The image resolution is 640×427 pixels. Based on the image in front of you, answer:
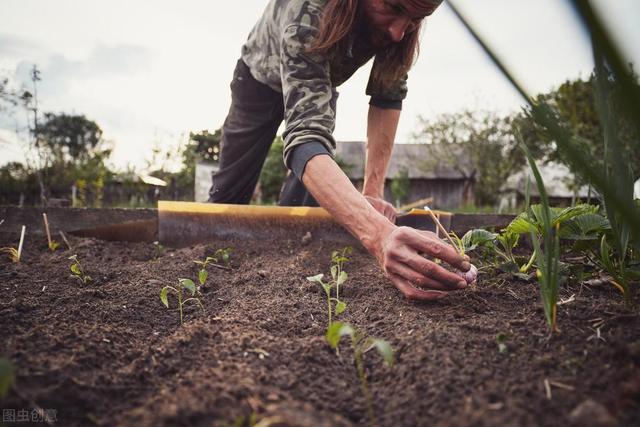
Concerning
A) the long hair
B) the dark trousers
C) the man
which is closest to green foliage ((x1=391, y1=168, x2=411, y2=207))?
the dark trousers

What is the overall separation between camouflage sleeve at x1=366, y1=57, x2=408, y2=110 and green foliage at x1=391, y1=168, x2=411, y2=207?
20353mm

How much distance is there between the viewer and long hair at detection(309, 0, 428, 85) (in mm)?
1697

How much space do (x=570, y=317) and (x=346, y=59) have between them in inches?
66.5

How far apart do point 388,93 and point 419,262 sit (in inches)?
72.1

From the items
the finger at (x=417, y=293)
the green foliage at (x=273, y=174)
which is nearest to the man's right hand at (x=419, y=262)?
the finger at (x=417, y=293)

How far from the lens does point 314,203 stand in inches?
129

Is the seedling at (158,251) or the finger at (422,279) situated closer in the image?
the finger at (422,279)

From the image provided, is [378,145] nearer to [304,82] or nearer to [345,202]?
[304,82]

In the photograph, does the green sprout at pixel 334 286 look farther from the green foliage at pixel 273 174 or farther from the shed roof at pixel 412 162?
the shed roof at pixel 412 162

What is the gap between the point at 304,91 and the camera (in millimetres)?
1698

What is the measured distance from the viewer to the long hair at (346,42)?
1.70 m

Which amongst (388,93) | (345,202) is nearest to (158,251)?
(345,202)

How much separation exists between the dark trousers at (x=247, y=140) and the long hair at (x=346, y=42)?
2.81 feet

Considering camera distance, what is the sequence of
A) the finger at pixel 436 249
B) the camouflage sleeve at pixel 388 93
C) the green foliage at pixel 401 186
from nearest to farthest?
the finger at pixel 436 249
the camouflage sleeve at pixel 388 93
the green foliage at pixel 401 186
